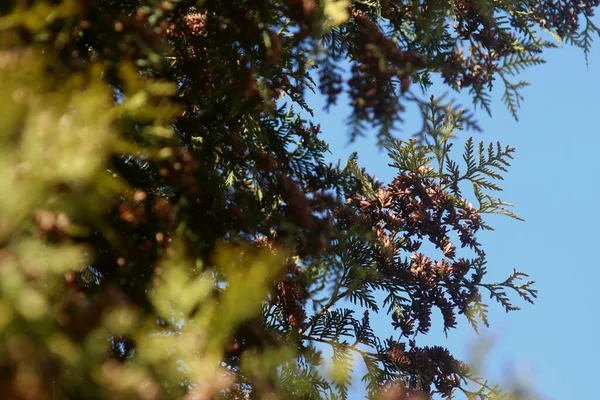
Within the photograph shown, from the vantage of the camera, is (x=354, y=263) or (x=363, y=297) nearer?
(x=354, y=263)

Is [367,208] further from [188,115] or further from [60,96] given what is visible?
[60,96]

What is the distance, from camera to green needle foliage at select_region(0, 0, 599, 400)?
1.61m

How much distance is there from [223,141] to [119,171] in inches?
24.2

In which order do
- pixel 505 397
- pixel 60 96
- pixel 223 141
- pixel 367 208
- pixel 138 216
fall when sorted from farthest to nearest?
pixel 367 208 < pixel 505 397 < pixel 223 141 < pixel 138 216 < pixel 60 96

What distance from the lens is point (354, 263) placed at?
380cm

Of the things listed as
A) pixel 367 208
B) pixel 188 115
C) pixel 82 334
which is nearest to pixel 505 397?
pixel 367 208

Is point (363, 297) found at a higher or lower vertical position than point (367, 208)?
lower

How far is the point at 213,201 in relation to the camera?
2740 millimetres

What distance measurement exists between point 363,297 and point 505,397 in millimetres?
1154

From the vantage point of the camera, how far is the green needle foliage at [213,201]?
161cm

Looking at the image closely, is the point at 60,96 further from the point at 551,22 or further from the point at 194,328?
the point at 551,22

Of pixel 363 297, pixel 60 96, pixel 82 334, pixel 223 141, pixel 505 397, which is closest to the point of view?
pixel 82 334

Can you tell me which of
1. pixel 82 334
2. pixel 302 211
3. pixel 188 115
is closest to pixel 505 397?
pixel 302 211

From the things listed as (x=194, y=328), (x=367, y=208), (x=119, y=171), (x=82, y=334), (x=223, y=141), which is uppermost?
(x=367, y=208)
